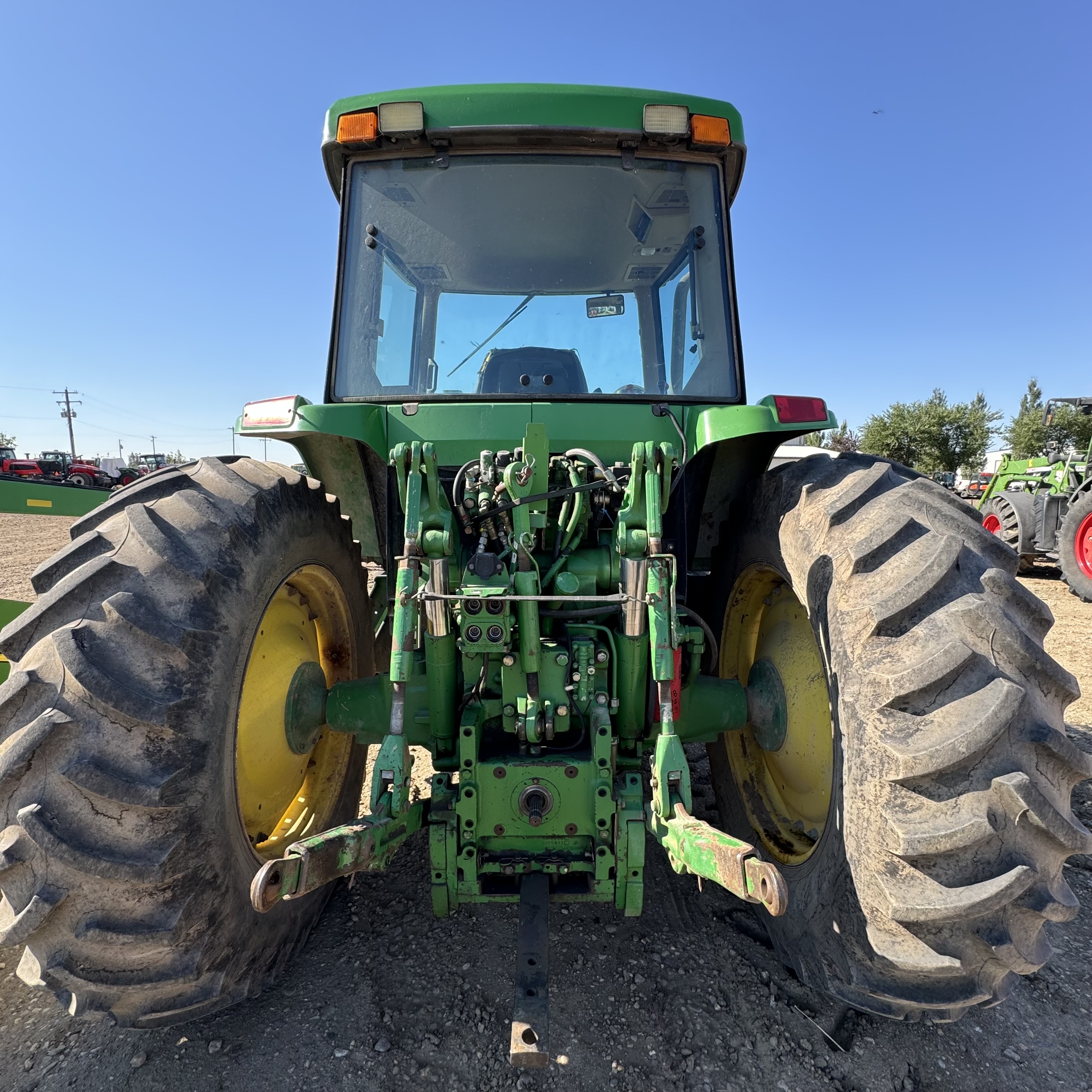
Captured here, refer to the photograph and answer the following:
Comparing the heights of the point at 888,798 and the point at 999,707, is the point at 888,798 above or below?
below

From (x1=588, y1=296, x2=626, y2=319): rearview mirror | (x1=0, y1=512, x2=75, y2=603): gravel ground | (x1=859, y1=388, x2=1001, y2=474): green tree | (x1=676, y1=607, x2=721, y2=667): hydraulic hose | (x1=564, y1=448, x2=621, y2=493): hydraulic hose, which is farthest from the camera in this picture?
(x1=859, y1=388, x2=1001, y2=474): green tree

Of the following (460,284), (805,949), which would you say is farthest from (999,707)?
(460,284)

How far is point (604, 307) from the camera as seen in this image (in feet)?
8.68

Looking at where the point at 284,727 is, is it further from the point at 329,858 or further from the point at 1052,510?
the point at 1052,510

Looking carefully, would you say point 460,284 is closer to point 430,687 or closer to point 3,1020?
point 430,687

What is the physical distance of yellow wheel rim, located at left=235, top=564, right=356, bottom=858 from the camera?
1.99 metres

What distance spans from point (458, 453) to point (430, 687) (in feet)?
2.54

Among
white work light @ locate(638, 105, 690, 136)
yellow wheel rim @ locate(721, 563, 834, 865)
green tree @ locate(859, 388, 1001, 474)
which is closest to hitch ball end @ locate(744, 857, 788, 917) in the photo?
yellow wheel rim @ locate(721, 563, 834, 865)

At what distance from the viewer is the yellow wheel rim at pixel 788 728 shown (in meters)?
2.04

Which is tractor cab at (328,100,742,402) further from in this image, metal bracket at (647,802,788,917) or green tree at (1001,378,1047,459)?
green tree at (1001,378,1047,459)

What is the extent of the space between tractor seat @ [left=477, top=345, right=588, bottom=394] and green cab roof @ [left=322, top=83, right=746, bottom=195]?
72cm

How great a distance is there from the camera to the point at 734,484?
2.44 meters

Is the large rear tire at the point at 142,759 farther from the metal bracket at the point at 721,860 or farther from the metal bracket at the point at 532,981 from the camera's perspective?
the metal bracket at the point at 721,860

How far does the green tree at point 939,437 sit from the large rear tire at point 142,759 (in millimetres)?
35592
